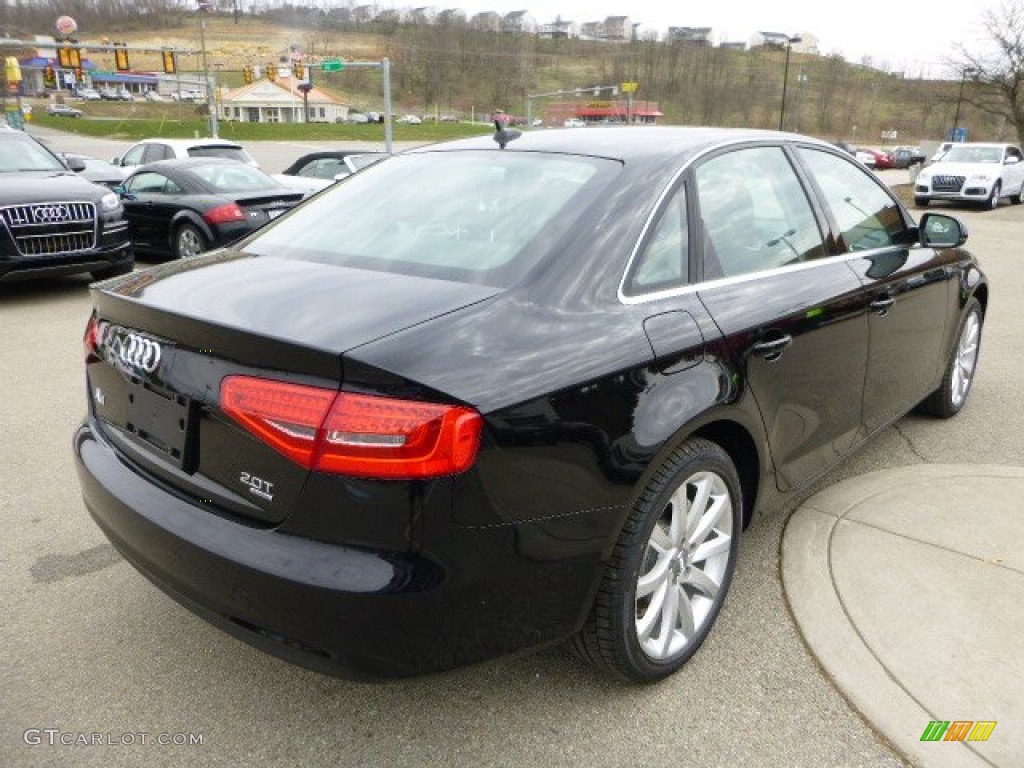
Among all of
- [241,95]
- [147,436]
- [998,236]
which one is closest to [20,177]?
[147,436]

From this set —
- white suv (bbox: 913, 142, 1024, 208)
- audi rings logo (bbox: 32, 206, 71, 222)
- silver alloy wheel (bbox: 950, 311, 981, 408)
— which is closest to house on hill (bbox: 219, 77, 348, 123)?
white suv (bbox: 913, 142, 1024, 208)

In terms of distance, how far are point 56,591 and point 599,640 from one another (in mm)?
1949

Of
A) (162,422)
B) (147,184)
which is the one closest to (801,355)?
(162,422)

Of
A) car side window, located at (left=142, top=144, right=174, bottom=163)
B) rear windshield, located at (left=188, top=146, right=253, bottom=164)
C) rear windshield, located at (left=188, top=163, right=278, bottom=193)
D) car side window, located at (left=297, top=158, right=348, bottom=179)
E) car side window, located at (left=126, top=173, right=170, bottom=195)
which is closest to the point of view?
rear windshield, located at (left=188, top=163, right=278, bottom=193)

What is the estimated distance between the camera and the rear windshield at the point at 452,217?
2.30 metres

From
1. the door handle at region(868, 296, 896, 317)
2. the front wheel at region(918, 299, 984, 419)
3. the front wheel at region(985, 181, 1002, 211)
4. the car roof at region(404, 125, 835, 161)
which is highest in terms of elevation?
the car roof at region(404, 125, 835, 161)

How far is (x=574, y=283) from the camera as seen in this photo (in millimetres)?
2152

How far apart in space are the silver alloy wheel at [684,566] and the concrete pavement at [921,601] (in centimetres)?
41

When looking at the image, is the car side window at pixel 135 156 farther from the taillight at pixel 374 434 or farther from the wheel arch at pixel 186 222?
the taillight at pixel 374 434

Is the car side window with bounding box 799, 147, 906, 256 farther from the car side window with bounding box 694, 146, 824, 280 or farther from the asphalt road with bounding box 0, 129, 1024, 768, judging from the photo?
the asphalt road with bounding box 0, 129, 1024, 768

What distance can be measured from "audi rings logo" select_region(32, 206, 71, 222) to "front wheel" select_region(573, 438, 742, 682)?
23.1ft

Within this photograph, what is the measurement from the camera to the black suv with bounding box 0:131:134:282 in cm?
725

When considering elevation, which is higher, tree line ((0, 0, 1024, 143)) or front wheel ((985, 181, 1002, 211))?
tree line ((0, 0, 1024, 143))

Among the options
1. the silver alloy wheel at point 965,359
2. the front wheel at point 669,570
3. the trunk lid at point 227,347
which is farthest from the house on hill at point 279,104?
the front wheel at point 669,570
